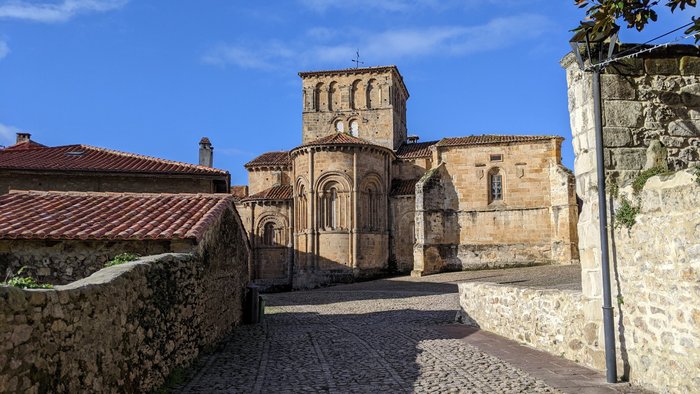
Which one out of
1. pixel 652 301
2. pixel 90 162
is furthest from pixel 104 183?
pixel 652 301

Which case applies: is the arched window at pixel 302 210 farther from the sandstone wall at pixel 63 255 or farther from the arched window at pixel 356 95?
the sandstone wall at pixel 63 255

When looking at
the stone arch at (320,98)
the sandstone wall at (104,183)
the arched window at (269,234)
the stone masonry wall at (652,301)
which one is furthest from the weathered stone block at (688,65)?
the stone arch at (320,98)

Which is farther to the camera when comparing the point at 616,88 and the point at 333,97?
the point at 333,97

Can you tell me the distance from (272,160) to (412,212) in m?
11.1

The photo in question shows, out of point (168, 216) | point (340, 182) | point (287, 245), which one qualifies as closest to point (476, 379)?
point (168, 216)

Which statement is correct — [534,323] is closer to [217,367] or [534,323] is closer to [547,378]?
[547,378]

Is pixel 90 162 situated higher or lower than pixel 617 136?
higher

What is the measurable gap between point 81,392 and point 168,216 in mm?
6235

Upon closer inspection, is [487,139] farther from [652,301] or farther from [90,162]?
[652,301]

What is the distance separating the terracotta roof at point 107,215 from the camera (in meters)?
9.03

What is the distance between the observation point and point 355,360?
29.5 ft

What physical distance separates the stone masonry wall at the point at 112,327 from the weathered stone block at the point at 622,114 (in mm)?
5956

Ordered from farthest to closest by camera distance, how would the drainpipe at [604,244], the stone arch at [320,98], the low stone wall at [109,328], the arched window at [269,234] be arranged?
the stone arch at [320,98] < the arched window at [269,234] < the drainpipe at [604,244] < the low stone wall at [109,328]

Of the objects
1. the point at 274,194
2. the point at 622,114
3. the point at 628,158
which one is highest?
the point at 274,194
